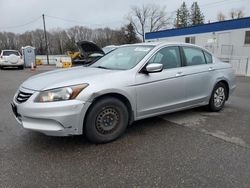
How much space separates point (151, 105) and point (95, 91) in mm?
1095

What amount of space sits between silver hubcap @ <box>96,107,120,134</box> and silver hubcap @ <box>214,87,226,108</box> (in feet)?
8.51

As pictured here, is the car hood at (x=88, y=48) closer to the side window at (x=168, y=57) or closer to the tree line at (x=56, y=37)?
the side window at (x=168, y=57)

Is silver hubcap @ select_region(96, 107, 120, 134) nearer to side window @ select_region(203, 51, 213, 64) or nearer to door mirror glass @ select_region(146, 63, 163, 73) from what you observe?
door mirror glass @ select_region(146, 63, 163, 73)

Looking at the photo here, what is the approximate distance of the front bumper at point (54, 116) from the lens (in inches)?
114

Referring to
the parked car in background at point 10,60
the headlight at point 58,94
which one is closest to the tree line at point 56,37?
the parked car in background at point 10,60

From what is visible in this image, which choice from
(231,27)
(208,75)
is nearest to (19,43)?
(231,27)

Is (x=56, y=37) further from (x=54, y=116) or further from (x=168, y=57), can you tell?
(x=54, y=116)

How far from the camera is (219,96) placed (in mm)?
5023

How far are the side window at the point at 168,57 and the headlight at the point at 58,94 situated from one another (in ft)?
4.95

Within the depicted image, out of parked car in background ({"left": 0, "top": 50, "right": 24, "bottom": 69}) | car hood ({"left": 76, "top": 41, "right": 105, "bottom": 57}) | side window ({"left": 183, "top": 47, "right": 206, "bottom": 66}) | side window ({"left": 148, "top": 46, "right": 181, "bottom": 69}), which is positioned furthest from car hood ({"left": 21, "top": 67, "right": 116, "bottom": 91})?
parked car in background ({"left": 0, "top": 50, "right": 24, "bottom": 69})

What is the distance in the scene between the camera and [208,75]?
4.61 metres

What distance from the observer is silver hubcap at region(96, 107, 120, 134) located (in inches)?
130

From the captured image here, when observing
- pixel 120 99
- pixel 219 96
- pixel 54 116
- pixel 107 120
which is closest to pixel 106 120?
pixel 107 120

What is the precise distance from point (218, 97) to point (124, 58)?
2.38 m
